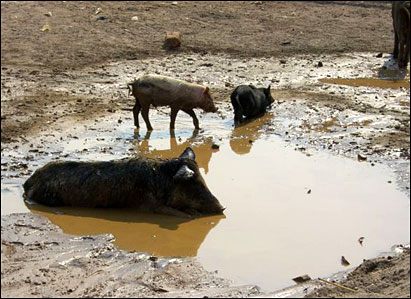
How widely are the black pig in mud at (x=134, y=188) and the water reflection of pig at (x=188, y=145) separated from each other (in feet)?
5.52

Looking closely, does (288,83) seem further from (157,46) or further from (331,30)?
(331,30)

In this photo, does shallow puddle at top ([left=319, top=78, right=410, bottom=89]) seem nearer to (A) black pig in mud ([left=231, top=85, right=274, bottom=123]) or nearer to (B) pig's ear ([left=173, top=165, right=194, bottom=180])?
(A) black pig in mud ([left=231, top=85, right=274, bottom=123])

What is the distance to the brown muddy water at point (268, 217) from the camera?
7.60 metres

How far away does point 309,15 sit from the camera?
67.5ft

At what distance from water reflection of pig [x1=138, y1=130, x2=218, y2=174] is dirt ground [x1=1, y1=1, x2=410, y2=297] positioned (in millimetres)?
1100

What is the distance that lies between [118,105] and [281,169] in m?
3.91

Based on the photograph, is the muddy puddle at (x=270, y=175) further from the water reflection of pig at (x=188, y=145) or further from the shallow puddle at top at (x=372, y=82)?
the shallow puddle at top at (x=372, y=82)

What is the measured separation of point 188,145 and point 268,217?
3.05 meters

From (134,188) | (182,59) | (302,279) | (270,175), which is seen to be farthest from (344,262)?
(182,59)

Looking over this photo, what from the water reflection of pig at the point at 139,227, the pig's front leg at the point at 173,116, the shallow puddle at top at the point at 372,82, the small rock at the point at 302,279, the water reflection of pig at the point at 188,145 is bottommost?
the small rock at the point at 302,279

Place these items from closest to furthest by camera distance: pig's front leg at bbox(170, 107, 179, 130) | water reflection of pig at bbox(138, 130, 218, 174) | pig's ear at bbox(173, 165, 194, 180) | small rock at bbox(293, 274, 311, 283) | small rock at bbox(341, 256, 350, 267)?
small rock at bbox(293, 274, 311, 283) → small rock at bbox(341, 256, 350, 267) → pig's ear at bbox(173, 165, 194, 180) → water reflection of pig at bbox(138, 130, 218, 174) → pig's front leg at bbox(170, 107, 179, 130)

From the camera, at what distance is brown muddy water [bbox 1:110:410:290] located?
7.60 metres

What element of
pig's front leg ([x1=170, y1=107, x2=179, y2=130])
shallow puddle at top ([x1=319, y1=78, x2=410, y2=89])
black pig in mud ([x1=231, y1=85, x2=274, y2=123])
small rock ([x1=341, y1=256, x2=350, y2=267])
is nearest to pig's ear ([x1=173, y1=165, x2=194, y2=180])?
small rock ([x1=341, y1=256, x2=350, y2=267])

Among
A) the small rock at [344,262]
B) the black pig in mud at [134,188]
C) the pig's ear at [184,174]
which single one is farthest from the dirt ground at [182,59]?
the pig's ear at [184,174]
